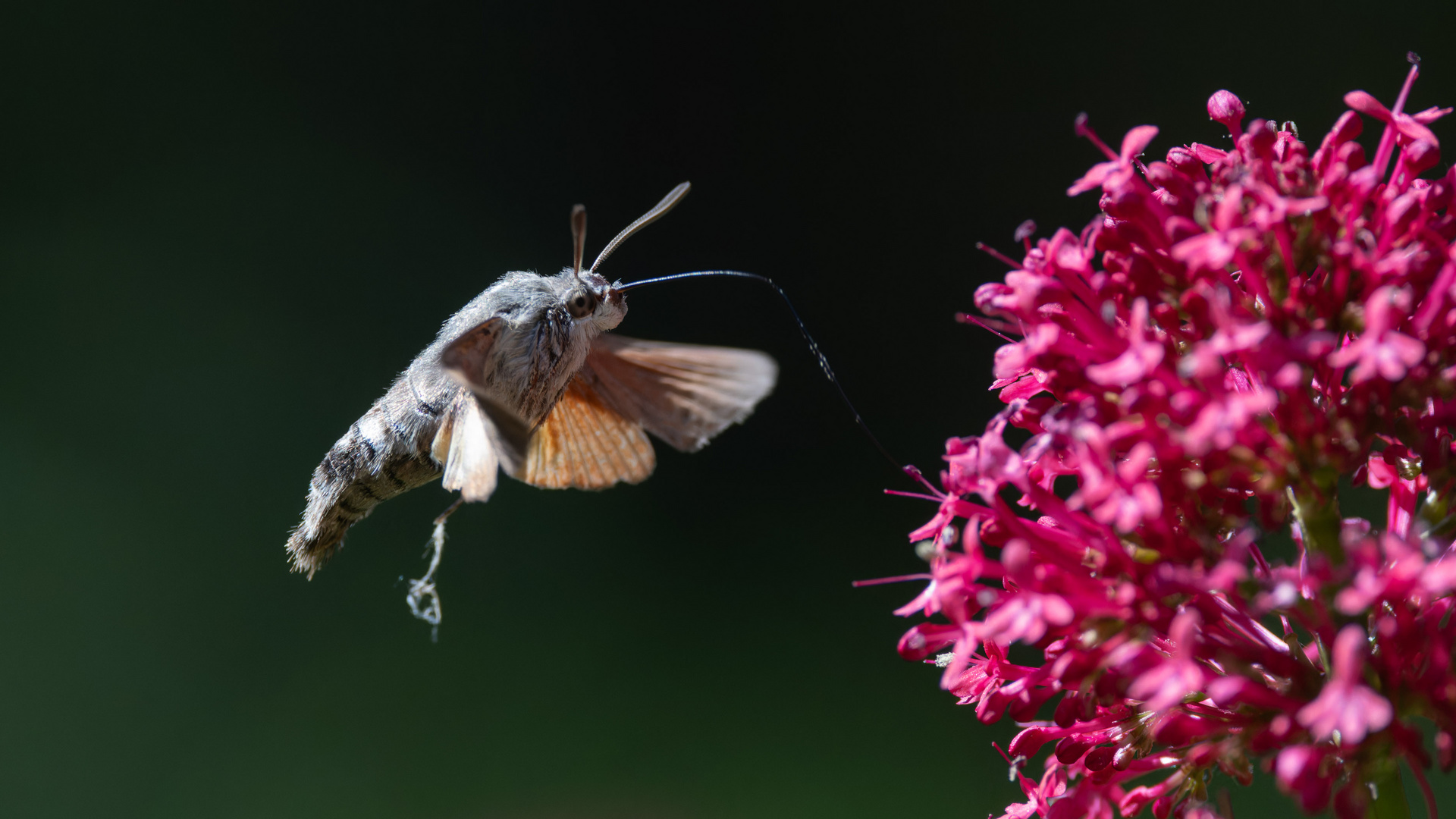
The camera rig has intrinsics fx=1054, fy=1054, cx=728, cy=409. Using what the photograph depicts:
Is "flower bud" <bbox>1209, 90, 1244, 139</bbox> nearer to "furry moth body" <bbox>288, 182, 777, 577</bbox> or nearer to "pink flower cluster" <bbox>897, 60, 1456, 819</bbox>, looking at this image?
"pink flower cluster" <bbox>897, 60, 1456, 819</bbox>

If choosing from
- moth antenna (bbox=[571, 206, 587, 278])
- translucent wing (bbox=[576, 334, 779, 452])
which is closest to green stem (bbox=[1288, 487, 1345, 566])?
translucent wing (bbox=[576, 334, 779, 452])

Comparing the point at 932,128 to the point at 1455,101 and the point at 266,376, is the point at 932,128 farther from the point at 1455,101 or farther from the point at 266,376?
the point at 266,376

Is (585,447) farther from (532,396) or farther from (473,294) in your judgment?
(473,294)

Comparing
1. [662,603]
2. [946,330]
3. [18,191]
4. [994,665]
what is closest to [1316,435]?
[994,665]

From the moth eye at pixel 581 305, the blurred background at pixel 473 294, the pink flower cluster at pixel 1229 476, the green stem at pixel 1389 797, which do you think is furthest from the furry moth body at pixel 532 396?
the blurred background at pixel 473 294

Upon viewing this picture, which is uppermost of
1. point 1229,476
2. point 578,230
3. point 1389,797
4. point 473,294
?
point 578,230

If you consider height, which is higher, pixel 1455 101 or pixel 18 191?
pixel 18 191

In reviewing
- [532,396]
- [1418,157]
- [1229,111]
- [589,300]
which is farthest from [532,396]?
[1418,157]

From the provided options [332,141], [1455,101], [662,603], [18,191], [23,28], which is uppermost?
[23,28]
